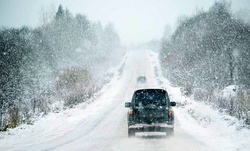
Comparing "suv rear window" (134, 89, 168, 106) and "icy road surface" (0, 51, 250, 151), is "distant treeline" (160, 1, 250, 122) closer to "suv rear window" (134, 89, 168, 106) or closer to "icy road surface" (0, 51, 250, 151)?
"icy road surface" (0, 51, 250, 151)

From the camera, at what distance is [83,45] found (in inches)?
Result: 3868

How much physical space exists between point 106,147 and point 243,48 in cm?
3952

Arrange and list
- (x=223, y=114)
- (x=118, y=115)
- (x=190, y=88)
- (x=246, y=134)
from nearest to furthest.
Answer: (x=246, y=134)
(x=223, y=114)
(x=118, y=115)
(x=190, y=88)

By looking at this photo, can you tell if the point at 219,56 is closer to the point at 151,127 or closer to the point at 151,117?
the point at 151,117

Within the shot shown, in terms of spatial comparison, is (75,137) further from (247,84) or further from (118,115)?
(247,84)

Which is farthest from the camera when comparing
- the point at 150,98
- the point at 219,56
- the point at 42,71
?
the point at 42,71

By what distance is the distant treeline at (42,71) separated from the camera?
27.8m

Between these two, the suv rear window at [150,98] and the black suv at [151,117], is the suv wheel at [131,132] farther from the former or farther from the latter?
the suv rear window at [150,98]

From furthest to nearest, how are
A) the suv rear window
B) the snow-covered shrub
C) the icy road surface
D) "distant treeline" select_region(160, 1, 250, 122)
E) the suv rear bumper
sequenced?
1. "distant treeline" select_region(160, 1, 250, 122)
2. the snow-covered shrub
3. the suv rear window
4. the suv rear bumper
5. the icy road surface

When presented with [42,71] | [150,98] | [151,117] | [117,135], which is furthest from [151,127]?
[42,71]

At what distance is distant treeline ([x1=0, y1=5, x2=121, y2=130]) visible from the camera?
27.8m

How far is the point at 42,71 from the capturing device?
56562mm

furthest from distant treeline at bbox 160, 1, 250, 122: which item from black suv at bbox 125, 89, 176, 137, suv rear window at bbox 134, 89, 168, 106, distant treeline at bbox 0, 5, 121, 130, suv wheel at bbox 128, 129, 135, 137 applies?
suv wheel at bbox 128, 129, 135, 137

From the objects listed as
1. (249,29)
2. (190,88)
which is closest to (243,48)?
(249,29)
